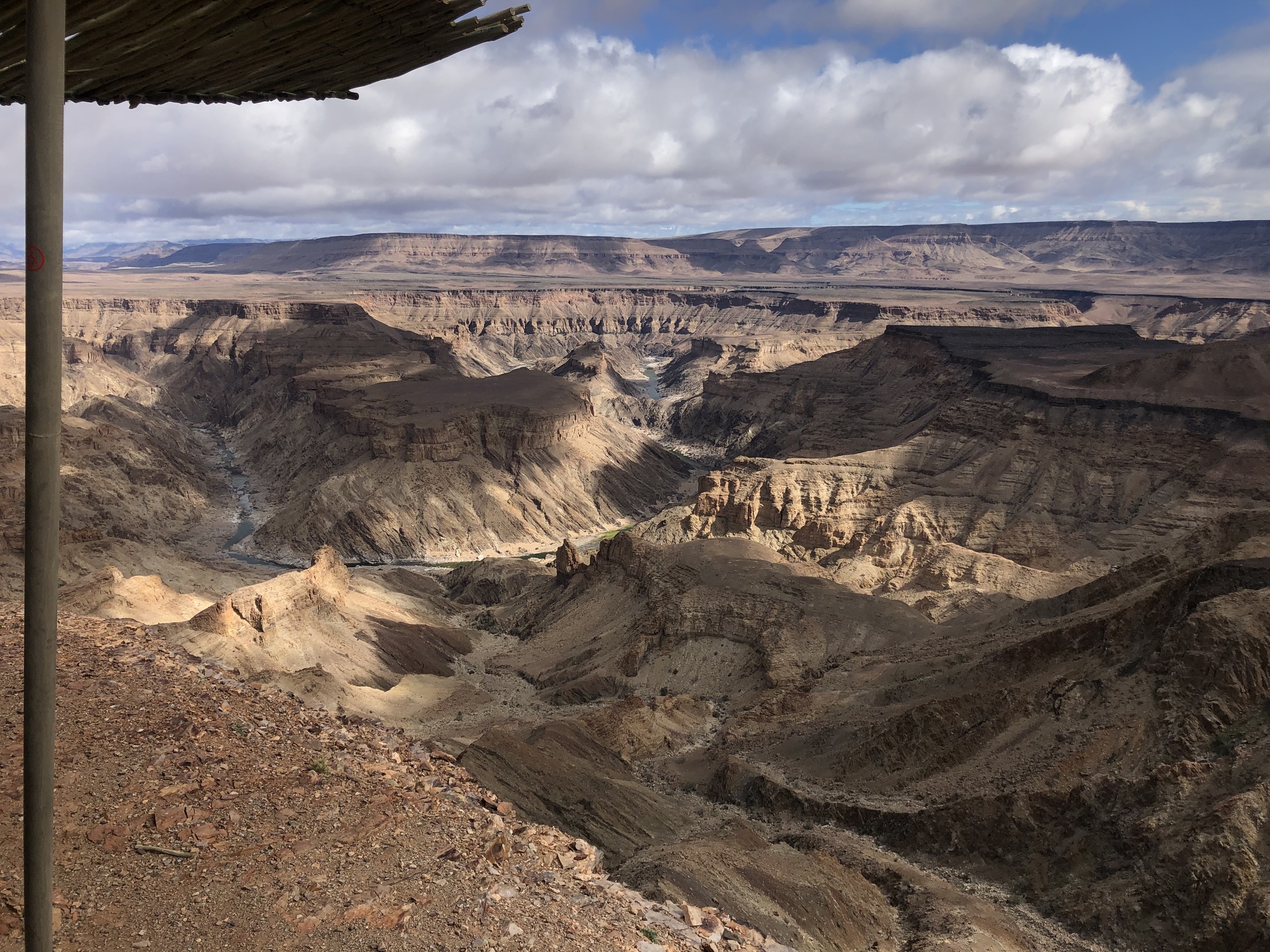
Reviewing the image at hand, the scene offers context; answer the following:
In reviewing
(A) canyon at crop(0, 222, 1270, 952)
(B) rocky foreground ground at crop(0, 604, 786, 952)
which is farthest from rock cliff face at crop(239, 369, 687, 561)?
(B) rocky foreground ground at crop(0, 604, 786, 952)

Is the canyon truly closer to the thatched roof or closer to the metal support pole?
the metal support pole

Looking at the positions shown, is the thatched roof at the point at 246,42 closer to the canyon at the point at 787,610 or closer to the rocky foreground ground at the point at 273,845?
the rocky foreground ground at the point at 273,845

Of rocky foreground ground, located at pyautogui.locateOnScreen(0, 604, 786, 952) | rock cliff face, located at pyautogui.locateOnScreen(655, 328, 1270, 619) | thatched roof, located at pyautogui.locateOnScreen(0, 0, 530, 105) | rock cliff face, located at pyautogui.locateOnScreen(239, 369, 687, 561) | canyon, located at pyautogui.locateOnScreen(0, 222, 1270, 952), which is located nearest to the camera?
thatched roof, located at pyautogui.locateOnScreen(0, 0, 530, 105)

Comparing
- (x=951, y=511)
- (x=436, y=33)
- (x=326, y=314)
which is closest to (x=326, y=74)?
(x=436, y=33)

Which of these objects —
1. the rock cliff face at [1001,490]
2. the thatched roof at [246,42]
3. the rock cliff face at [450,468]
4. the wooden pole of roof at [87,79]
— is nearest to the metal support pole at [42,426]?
the wooden pole of roof at [87,79]

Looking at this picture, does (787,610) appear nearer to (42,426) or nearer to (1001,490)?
(1001,490)

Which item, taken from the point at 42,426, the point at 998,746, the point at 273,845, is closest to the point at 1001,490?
the point at 998,746
